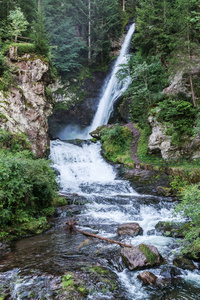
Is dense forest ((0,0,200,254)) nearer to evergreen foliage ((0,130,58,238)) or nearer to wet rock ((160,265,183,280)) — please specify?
evergreen foliage ((0,130,58,238))

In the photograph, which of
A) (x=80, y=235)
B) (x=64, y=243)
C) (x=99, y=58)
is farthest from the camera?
(x=99, y=58)

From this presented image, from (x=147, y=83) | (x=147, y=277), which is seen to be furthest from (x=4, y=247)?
(x=147, y=83)

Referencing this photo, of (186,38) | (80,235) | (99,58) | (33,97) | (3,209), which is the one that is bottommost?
(80,235)

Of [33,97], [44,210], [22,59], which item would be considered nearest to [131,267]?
[44,210]

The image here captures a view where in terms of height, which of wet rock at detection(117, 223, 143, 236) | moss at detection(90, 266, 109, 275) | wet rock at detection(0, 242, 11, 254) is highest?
wet rock at detection(117, 223, 143, 236)

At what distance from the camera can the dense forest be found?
26.0 feet

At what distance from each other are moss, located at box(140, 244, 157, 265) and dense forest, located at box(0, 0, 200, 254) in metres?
1.04

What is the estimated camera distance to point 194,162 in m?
12.1

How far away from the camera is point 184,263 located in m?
4.95

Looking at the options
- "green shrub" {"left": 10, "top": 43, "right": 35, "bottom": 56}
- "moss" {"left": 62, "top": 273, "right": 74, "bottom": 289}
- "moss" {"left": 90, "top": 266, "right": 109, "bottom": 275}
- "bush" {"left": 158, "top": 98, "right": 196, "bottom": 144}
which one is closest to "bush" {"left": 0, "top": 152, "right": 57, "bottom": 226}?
"moss" {"left": 62, "top": 273, "right": 74, "bottom": 289}

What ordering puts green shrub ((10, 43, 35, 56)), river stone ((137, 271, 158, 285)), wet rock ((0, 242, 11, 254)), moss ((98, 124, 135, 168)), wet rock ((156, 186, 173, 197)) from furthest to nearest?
1. moss ((98, 124, 135, 168))
2. green shrub ((10, 43, 35, 56))
3. wet rock ((156, 186, 173, 197))
4. wet rock ((0, 242, 11, 254))
5. river stone ((137, 271, 158, 285))

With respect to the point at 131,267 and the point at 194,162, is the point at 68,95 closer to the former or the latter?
the point at 194,162

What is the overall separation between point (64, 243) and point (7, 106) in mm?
10028

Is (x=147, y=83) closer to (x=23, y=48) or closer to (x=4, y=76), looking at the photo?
A: (x=23, y=48)
